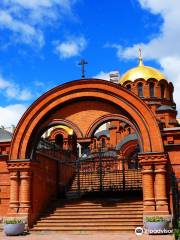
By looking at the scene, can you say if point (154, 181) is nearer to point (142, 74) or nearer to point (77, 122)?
point (77, 122)

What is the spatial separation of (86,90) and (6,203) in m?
5.87

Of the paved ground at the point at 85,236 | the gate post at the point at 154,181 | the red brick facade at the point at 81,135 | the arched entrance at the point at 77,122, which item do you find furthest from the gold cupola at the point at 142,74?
the paved ground at the point at 85,236

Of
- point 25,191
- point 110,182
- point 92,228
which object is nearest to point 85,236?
point 92,228

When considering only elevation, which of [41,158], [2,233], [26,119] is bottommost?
[2,233]

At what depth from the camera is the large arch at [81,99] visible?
14.9m

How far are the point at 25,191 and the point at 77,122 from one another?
3635mm

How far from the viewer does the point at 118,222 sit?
568 inches

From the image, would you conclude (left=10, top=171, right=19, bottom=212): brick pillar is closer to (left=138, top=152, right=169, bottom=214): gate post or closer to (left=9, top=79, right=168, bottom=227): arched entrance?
(left=9, top=79, right=168, bottom=227): arched entrance

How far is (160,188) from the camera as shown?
46.1 feet

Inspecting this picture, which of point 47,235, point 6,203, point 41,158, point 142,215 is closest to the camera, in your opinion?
point 47,235

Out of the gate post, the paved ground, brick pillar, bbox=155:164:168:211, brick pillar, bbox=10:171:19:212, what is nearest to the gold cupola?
the gate post

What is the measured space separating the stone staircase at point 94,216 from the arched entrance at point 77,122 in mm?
762

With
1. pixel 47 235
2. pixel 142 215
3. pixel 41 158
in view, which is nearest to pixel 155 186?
pixel 142 215

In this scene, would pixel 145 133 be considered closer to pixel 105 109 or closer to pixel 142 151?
pixel 142 151
